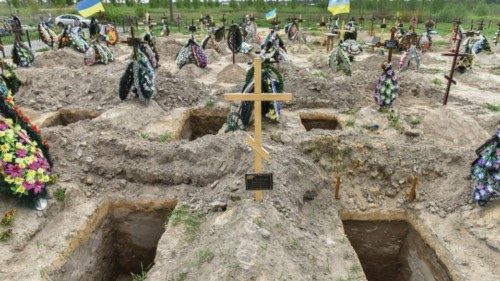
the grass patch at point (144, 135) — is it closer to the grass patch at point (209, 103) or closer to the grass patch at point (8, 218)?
the grass patch at point (209, 103)

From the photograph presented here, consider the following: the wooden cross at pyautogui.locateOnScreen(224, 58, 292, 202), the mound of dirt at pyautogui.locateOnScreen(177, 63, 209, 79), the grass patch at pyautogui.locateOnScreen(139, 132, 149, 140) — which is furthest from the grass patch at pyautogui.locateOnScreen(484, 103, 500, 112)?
the mound of dirt at pyautogui.locateOnScreen(177, 63, 209, 79)

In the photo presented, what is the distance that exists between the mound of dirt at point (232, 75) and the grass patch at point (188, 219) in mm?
9705

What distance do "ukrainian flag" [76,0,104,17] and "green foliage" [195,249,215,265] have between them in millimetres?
10490

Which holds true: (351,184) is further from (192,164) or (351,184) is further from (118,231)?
(118,231)

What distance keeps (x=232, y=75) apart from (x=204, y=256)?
1163 centimetres

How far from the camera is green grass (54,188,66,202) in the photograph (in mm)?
6133

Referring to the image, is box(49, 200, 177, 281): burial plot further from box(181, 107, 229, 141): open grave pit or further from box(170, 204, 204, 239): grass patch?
box(181, 107, 229, 141): open grave pit

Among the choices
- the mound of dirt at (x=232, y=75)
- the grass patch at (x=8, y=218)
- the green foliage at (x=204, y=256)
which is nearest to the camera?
the green foliage at (x=204, y=256)

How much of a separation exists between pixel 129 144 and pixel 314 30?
27.2 metres

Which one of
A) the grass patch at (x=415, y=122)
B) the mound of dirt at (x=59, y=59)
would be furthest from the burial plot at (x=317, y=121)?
the mound of dirt at (x=59, y=59)

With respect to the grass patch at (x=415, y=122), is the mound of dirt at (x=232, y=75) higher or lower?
higher

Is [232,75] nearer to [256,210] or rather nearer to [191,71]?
[191,71]

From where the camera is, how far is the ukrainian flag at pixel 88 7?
12289mm

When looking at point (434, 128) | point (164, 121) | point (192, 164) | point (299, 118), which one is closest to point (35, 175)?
point (192, 164)
